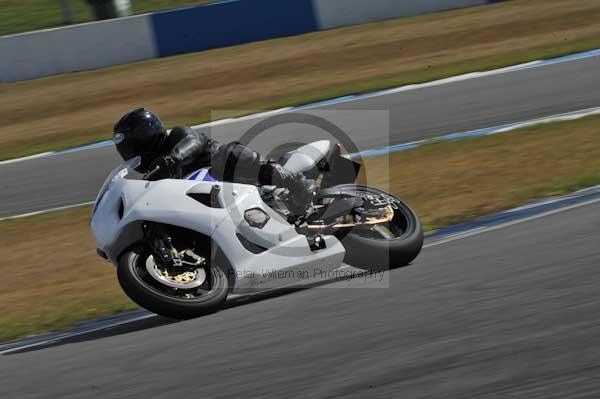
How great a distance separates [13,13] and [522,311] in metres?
18.8

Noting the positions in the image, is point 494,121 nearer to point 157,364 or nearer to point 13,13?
point 157,364

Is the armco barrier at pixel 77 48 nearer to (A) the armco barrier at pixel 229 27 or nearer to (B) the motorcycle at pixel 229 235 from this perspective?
(A) the armco barrier at pixel 229 27

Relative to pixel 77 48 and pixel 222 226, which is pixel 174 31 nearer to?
pixel 77 48

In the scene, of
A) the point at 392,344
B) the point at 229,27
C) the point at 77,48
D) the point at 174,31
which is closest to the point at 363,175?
the point at 392,344

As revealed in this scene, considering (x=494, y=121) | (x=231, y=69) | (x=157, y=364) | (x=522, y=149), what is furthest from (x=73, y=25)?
(x=157, y=364)

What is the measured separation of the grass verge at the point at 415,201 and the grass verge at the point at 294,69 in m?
4.10

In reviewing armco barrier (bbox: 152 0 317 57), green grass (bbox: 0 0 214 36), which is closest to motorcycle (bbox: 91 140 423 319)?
armco barrier (bbox: 152 0 317 57)

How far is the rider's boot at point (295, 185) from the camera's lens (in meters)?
5.95

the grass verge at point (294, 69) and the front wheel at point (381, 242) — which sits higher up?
the front wheel at point (381, 242)

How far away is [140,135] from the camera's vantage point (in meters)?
5.82

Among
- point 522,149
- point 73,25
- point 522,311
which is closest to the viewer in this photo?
point 522,311

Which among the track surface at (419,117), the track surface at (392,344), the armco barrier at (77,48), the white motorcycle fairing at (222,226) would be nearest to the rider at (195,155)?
the white motorcycle fairing at (222,226)

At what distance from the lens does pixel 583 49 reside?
45.3 ft

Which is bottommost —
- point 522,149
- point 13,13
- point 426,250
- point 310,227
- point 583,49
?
point 13,13
